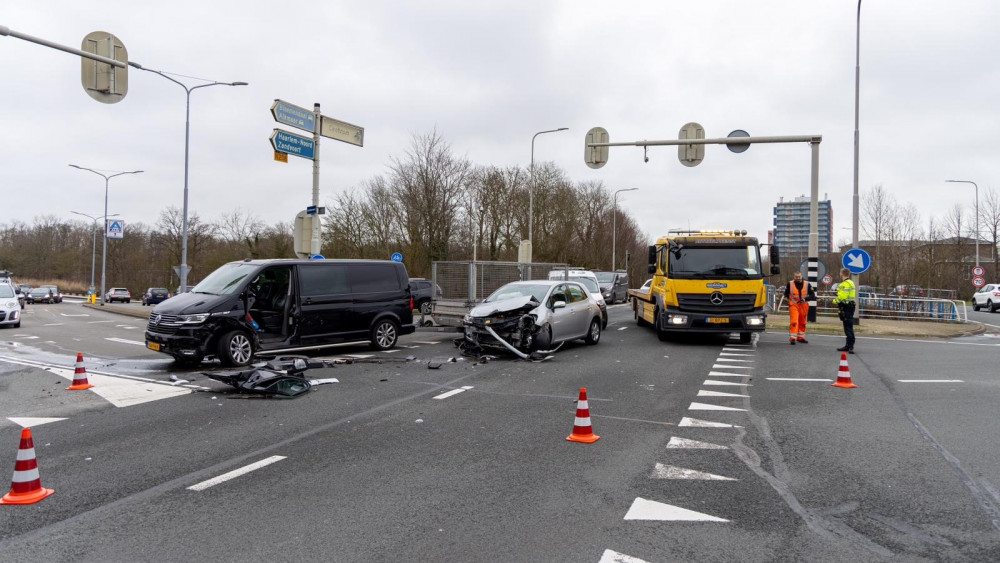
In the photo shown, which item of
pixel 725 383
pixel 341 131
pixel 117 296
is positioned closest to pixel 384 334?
pixel 725 383

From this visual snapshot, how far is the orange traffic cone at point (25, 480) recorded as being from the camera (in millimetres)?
4328

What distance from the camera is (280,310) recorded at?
12203 mm

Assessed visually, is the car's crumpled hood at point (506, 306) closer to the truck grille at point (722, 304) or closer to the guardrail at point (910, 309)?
the truck grille at point (722, 304)

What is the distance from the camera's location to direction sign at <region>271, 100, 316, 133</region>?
612 inches

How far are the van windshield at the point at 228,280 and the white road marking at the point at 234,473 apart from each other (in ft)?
20.7

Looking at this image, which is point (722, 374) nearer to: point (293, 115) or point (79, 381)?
point (79, 381)

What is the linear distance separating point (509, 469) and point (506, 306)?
7.46 metres

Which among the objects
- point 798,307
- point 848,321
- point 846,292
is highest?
point 846,292

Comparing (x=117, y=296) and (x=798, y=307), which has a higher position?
(x=798, y=307)

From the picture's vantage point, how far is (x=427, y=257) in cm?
4003

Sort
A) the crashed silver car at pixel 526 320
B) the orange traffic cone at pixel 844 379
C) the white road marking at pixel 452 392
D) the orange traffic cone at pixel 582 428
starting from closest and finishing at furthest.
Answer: the orange traffic cone at pixel 582 428
the white road marking at pixel 452 392
the orange traffic cone at pixel 844 379
the crashed silver car at pixel 526 320

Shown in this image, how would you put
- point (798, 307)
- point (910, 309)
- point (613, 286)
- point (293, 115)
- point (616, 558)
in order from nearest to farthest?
point (616, 558) → point (798, 307) → point (293, 115) → point (910, 309) → point (613, 286)

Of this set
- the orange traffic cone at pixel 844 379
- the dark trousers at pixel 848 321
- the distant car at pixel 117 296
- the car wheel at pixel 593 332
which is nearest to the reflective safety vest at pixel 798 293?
the dark trousers at pixel 848 321

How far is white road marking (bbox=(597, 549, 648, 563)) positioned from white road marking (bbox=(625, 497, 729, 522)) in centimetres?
58
